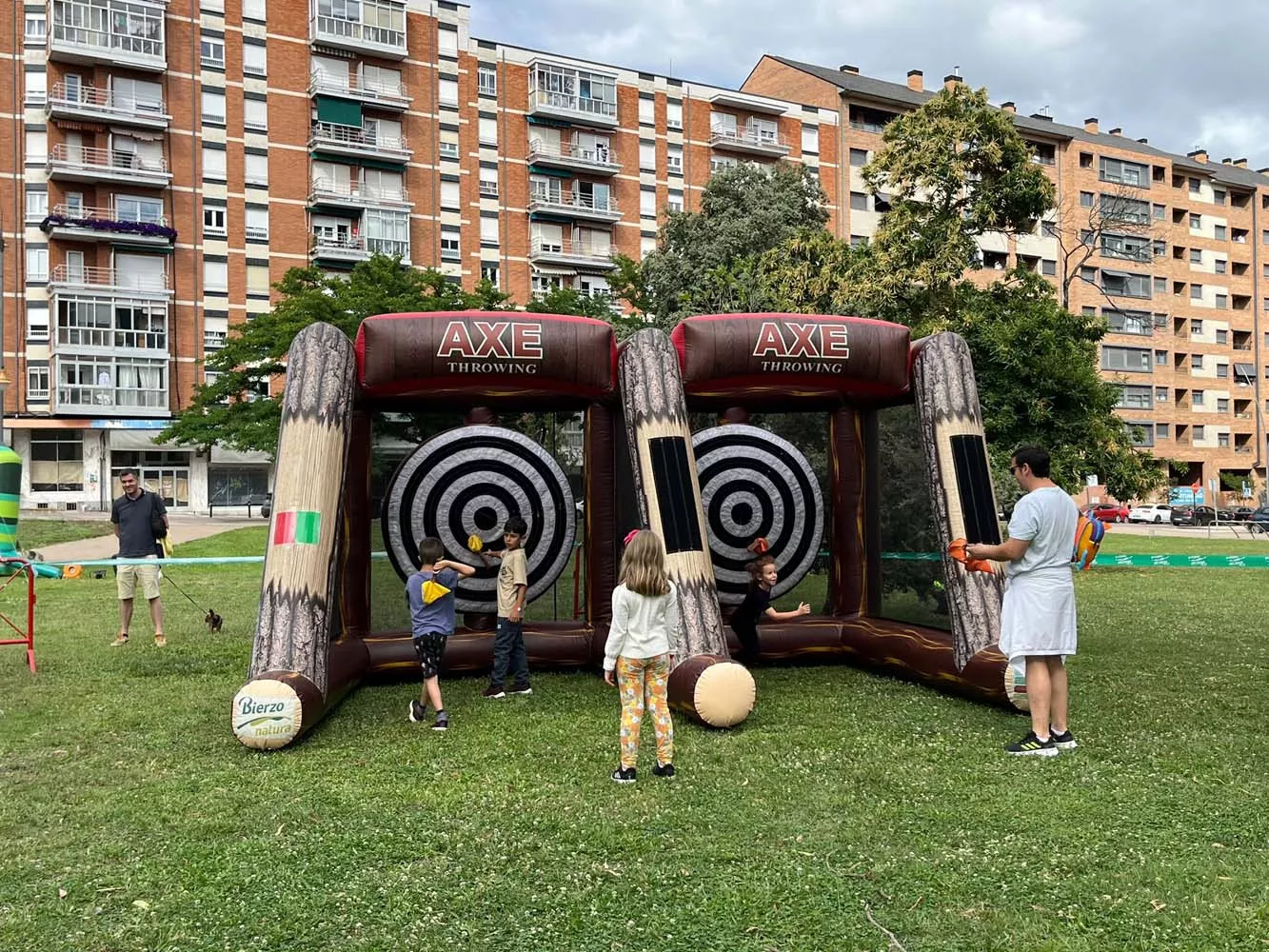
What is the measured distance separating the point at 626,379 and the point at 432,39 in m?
44.9

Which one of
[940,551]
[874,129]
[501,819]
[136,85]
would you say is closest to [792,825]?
[501,819]

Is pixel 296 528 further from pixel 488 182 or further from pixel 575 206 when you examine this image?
pixel 575 206

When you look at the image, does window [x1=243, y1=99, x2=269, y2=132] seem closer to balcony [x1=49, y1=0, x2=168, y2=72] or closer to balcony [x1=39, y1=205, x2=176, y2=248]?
balcony [x1=49, y1=0, x2=168, y2=72]

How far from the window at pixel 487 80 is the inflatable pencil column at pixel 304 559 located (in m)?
44.6

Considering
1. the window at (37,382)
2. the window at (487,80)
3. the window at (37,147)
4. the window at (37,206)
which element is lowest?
the window at (37,382)

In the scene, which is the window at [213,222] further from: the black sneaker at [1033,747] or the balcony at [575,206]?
the black sneaker at [1033,747]

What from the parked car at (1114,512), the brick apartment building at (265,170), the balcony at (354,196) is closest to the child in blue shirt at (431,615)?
the brick apartment building at (265,170)

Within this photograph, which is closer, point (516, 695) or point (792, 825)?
point (792, 825)

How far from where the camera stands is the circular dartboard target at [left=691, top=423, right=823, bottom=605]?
Answer: 31.4 ft

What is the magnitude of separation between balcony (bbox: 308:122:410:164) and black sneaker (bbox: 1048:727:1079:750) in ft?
144

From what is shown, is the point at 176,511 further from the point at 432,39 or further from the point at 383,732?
the point at 383,732

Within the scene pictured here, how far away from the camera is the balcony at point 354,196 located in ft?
145

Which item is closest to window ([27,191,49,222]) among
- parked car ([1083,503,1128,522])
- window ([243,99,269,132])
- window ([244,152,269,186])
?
window ([244,152,269,186])

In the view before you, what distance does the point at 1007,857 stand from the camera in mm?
4383
